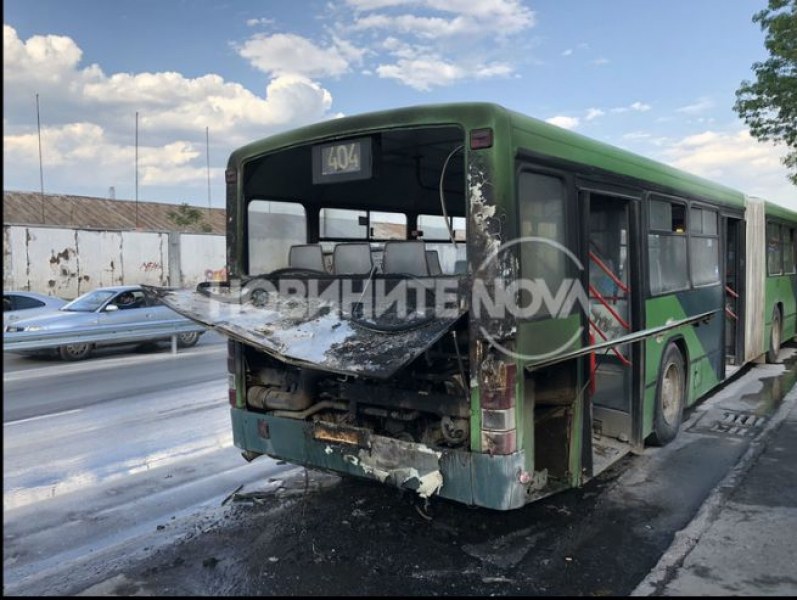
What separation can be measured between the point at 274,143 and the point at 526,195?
7.29ft

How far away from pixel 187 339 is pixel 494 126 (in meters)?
13.4

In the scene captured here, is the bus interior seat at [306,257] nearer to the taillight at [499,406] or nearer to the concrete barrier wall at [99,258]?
the taillight at [499,406]

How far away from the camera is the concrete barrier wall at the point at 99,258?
21578 mm

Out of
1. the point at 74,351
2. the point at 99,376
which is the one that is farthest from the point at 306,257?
the point at 74,351

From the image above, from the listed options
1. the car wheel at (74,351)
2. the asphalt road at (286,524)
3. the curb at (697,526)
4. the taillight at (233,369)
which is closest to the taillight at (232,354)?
the taillight at (233,369)

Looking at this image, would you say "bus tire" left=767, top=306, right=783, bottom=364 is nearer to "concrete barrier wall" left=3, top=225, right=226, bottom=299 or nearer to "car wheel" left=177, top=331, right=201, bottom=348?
"car wheel" left=177, top=331, right=201, bottom=348

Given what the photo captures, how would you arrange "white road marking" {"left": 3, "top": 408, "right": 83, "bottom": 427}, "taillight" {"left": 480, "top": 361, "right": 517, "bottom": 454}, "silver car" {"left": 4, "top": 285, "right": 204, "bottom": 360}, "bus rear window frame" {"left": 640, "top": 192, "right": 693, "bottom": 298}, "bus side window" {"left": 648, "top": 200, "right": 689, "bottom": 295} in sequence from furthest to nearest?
"silver car" {"left": 4, "top": 285, "right": 204, "bottom": 360}
"white road marking" {"left": 3, "top": 408, "right": 83, "bottom": 427}
"bus side window" {"left": 648, "top": 200, "right": 689, "bottom": 295}
"bus rear window frame" {"left": 640, "top": 192, "right": 693, "bottom": 298}
"taillight" {"left": 480, "top": 361, "right": 517, "bottom": 454}

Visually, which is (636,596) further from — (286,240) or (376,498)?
(286,240)

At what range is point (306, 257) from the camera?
579 centimetres

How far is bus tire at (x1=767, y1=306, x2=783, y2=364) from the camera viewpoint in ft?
37.6

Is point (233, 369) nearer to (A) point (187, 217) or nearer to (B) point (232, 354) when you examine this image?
(B) point (232, 354)

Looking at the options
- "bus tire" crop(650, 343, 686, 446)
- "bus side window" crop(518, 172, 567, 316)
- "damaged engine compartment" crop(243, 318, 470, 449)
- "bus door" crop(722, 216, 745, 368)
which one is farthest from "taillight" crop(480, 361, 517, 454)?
"bus door" crop(722, 216, 745, 368)

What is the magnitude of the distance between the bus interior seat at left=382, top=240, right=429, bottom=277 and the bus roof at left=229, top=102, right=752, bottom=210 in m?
0.87

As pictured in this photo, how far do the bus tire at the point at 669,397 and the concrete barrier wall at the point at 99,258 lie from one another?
1636 cm
